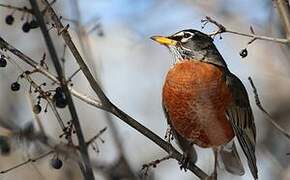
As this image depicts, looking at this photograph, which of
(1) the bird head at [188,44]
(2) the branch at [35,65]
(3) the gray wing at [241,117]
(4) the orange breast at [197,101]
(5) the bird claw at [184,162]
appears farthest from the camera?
(1) the bird head at [188,44]

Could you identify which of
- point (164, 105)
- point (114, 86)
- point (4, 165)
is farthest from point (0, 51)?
point (114, 86)

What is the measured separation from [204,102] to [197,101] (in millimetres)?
47

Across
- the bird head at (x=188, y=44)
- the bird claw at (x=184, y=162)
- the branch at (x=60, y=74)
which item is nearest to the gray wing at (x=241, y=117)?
the bird head at (x=188, y=44)

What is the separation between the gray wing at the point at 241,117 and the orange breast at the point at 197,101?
0.03 metres

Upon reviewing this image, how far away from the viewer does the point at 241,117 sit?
11.8ft

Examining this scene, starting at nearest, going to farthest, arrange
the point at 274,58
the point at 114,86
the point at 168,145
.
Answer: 1. the point at 168,145
2. the point at 274,58
3. the point at 114,86

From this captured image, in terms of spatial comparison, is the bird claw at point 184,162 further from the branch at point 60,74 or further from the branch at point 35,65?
the branch at point 60,74

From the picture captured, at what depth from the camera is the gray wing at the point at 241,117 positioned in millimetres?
3535

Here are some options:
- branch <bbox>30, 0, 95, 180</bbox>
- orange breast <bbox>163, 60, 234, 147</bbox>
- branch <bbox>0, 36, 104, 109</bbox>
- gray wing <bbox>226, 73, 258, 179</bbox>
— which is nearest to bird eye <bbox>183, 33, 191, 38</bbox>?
orange breast <bbox>163, 60, 234, 147</bbox>

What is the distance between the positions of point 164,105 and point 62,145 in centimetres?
107

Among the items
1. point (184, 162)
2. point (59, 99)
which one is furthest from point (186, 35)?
point (59, 99)

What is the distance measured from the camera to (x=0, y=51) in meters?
2.76

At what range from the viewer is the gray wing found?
139 inches

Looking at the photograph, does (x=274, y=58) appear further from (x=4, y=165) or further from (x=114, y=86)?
(x=114, y=86)
